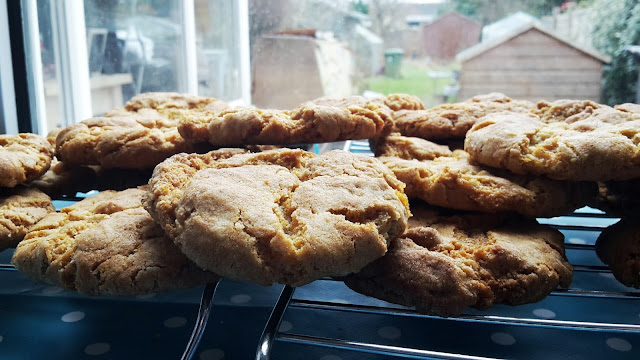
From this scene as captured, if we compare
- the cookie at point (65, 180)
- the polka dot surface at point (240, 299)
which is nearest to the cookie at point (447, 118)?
the polka dot surface at point (240, 299)

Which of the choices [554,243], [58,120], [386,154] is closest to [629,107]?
[554,243]

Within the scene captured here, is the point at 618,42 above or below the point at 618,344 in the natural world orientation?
above

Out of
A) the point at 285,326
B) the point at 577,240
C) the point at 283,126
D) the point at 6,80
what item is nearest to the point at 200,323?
the point at 285,326

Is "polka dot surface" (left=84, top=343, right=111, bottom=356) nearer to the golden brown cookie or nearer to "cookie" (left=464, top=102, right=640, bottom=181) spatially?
"cookie" (left=464, top=102, right=640, bottom=181)

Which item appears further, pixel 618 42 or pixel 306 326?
pixel 618 42

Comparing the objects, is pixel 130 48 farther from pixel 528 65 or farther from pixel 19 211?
pixel 528 65

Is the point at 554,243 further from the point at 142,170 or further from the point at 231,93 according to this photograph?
the point at 231,93
